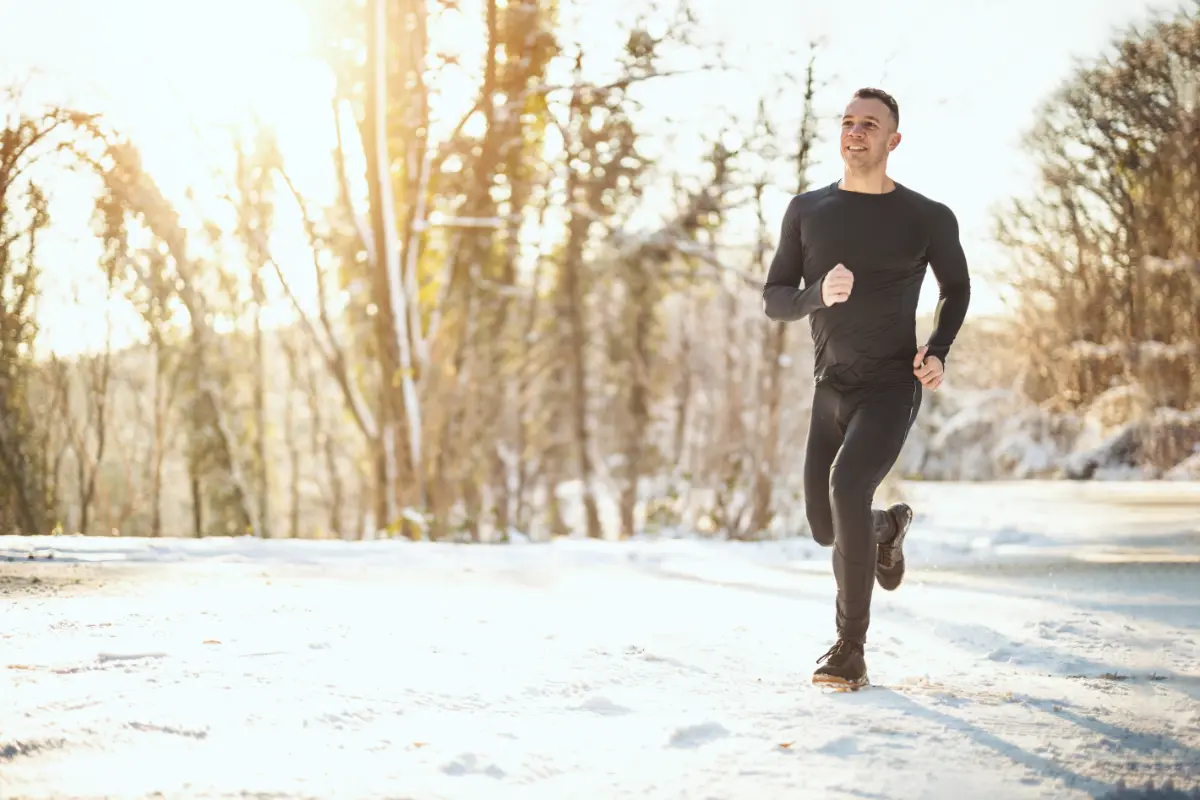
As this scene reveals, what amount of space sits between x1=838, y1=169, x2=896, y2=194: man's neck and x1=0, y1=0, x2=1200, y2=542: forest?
7203 millimetres

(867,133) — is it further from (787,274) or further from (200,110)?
(200,110)

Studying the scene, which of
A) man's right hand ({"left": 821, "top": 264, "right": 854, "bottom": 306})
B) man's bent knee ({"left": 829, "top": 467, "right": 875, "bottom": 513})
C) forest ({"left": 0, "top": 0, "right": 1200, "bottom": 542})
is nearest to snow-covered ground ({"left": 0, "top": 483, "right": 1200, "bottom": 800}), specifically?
man's bent knee ({"left": 829, "top": 467, "right": 875, "bottom": 513})

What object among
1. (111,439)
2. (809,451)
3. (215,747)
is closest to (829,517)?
(809,451)

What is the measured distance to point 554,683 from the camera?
4.00m

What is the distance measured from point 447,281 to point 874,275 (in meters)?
9.37

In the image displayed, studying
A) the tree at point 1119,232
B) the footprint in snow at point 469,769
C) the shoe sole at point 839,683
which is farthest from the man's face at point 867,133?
the tree at point 1119,232

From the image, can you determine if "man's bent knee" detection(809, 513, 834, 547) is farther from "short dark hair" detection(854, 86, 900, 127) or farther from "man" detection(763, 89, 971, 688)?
"short dark hair" detection(854, 86, 900, 127)

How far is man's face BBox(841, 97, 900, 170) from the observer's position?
414 centimetres

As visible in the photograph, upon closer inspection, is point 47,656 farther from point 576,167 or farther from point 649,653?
point 576,167

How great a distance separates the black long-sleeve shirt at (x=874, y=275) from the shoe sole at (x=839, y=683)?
1.02 meters

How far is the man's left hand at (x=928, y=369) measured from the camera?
13.5ft

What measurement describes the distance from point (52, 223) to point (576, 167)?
612 centimetres

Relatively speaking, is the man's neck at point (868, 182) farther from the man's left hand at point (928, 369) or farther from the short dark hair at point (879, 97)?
the man's left hand at point (928, 369)

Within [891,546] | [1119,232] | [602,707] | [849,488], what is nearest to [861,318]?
[849,488]
